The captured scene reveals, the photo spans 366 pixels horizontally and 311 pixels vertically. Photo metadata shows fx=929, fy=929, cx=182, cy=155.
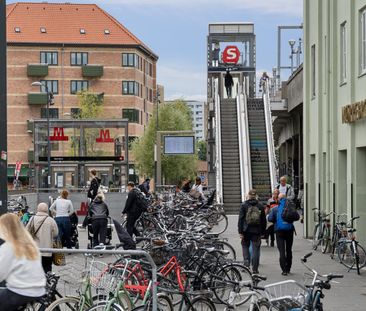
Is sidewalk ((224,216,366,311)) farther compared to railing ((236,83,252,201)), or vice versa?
railing ((236,83,252,201))

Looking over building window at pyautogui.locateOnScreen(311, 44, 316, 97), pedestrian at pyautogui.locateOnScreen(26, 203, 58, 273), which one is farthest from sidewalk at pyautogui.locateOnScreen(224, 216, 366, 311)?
building window at pyautogui.locateOnScreen(311, 44, 316, 97)

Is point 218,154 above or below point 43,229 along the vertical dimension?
above

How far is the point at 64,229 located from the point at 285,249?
18.6ft

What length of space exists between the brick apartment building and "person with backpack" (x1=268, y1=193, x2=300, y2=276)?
8596cm

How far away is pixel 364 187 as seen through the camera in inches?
846

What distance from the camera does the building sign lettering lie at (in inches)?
803

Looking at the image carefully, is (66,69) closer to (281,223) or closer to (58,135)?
(58,135)

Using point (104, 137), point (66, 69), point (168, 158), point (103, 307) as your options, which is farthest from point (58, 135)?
point (66, 69)

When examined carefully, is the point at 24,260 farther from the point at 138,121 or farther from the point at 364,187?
the point at 138,121

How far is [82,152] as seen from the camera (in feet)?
130

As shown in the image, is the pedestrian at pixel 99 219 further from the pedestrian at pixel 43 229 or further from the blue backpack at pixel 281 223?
the pedestrian at pixel 43 229

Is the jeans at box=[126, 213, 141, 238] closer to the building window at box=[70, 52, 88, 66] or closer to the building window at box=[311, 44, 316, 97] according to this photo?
the building window at box=[311, 44, 316, 97]

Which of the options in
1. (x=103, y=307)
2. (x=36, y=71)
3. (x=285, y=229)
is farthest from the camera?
(x=36, y=71)

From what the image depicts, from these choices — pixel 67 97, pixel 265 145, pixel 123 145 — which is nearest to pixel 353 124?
pixel 123 145
